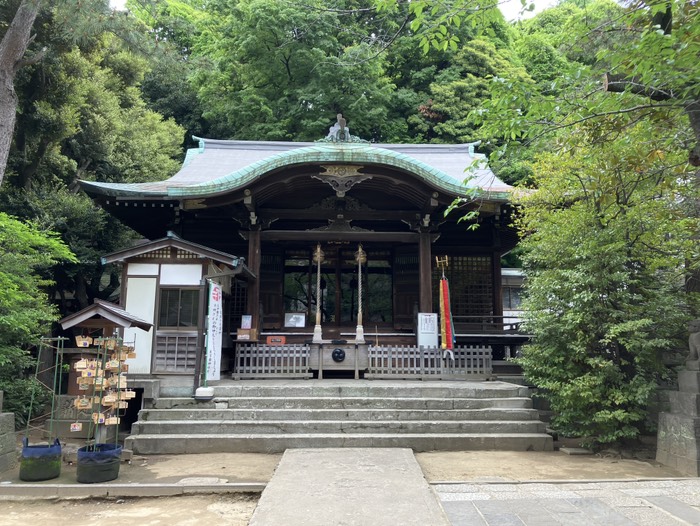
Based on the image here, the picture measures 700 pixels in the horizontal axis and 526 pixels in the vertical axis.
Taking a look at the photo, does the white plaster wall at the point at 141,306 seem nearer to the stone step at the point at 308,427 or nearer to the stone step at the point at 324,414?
the stone step at the point at 324,414

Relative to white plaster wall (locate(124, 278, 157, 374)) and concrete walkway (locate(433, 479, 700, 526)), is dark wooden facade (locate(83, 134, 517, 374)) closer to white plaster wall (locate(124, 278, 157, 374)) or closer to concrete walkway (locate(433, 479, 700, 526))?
white plaster wall (locate(124, 278, 157, 374))

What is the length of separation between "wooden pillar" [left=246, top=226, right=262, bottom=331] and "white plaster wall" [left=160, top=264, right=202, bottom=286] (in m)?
1.69

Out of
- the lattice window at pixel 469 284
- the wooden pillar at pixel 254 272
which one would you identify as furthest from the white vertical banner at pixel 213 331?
the lattice window at pixel 469 284

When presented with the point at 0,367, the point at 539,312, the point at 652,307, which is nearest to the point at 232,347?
the point at 0,367

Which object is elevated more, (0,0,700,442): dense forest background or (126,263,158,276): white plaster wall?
(0,0,700,442): dense forest background

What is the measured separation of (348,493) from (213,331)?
15.0 feet

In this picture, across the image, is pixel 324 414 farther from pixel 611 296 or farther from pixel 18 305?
pixel 18 305

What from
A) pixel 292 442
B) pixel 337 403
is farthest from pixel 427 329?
pixel 292 442

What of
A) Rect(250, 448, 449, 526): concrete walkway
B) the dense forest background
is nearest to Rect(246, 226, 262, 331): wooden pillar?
the dense forest background

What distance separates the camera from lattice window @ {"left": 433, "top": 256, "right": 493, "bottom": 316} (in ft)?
40.7

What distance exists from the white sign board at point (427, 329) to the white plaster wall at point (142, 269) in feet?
17.8

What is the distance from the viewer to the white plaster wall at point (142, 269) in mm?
9039

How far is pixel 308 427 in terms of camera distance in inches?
280

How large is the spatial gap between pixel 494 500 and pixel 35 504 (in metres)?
4.60
